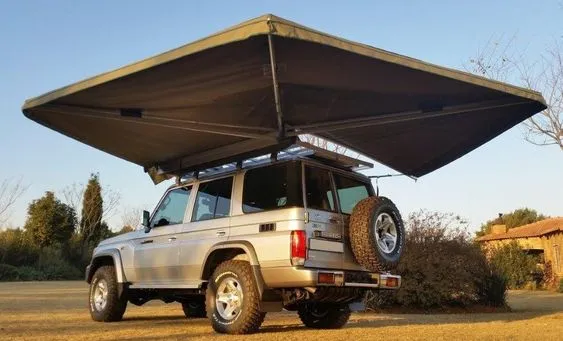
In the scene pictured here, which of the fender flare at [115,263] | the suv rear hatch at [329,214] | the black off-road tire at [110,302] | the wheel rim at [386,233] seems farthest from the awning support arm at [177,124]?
the black off-road tire at [110,302]

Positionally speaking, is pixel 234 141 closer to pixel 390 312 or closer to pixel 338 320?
pixel 338 320

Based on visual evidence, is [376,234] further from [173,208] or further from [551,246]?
[551,246]

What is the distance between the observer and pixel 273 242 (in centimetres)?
692

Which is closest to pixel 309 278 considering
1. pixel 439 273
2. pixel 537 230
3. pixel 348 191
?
pixel 348 191

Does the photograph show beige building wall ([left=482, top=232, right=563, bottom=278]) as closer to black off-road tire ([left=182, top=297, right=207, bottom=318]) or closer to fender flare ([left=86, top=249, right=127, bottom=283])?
black off-road tire ([left=182, top=297, right=207, bottom=318])

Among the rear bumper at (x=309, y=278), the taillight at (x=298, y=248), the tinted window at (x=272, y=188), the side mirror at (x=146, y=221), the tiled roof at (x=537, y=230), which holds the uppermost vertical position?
the tiled roof at (x=537, y=230)

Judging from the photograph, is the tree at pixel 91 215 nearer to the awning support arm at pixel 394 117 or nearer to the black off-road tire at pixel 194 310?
the black off-road tire at pixel 194 310

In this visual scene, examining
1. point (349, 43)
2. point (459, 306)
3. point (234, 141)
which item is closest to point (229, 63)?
point (349, 43)

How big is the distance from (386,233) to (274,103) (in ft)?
7.04

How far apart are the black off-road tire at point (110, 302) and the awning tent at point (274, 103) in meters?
1.84

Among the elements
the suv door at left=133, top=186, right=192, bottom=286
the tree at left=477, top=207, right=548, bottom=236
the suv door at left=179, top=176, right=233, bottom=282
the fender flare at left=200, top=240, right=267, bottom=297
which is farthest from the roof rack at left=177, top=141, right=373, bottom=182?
the tree at left=477, top=207, right=548, bottom=236

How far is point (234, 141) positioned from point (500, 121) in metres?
3.74

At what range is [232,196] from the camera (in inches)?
309

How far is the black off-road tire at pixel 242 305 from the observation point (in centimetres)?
697
